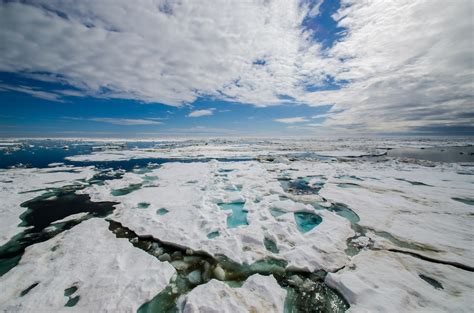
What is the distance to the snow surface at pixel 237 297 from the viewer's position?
3598mm

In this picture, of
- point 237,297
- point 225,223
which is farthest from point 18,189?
point 237,297

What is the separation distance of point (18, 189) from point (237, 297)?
43.2 feet

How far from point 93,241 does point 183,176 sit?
9.01 metres

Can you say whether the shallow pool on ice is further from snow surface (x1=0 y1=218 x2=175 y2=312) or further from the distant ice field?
snow surface (x1=0 y1=218 x2=175 y2=312)

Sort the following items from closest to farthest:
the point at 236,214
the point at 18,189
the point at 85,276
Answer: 1. the point at 85,276
2. the point at 236,214
3. the point at 18,189

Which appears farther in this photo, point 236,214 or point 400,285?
point 236,214

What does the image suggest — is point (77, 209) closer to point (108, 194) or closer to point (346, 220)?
point (108, 194)

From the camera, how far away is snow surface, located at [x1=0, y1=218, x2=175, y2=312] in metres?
3.70

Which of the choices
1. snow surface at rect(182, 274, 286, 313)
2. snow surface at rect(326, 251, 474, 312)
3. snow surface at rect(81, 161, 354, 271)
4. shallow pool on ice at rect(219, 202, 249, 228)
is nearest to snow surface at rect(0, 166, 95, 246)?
snow surface at rect(81, 161, 354, 271)

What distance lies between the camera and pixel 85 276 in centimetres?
438

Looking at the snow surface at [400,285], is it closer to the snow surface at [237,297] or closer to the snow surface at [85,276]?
the snow surface at [237,297]

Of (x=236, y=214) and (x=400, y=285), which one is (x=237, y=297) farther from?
(x=236, y=214)

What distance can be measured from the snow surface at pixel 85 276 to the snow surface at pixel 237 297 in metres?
0.86

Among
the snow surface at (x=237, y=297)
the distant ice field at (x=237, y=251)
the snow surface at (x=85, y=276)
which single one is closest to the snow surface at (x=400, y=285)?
the distant ice field at (x=237, y=251)
